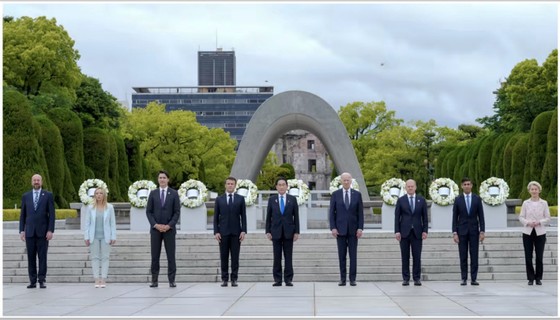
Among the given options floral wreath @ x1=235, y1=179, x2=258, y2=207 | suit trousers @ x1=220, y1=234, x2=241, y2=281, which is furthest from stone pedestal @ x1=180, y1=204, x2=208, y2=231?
suit trousers @ x1=220, y1=234, x2=241, y2=281

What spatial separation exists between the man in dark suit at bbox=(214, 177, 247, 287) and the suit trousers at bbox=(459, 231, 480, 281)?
3340 millimetres

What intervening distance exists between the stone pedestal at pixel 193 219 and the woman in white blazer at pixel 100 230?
7261mm

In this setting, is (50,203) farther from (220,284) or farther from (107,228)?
(220,284)

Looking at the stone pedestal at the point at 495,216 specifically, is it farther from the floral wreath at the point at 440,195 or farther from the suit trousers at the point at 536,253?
the suit trousers at the point at 536,253

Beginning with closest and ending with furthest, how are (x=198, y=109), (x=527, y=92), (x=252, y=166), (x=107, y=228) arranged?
(x=107, y=228), (x=252, y=166), (x=527, y=92), (x=198, y=109)

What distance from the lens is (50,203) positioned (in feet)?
45.1

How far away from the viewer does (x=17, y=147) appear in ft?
103

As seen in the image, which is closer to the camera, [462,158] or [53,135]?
[53,135]

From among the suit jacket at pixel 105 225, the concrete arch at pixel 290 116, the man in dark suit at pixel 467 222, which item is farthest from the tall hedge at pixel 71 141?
the man in dark suit at pixel 467 222

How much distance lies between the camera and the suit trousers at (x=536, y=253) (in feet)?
44.1

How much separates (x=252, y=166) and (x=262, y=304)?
61.1 ft

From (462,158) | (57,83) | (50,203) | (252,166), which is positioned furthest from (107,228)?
(462,158)

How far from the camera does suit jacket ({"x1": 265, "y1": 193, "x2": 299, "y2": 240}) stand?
13547 mm

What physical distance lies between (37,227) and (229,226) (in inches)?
117
